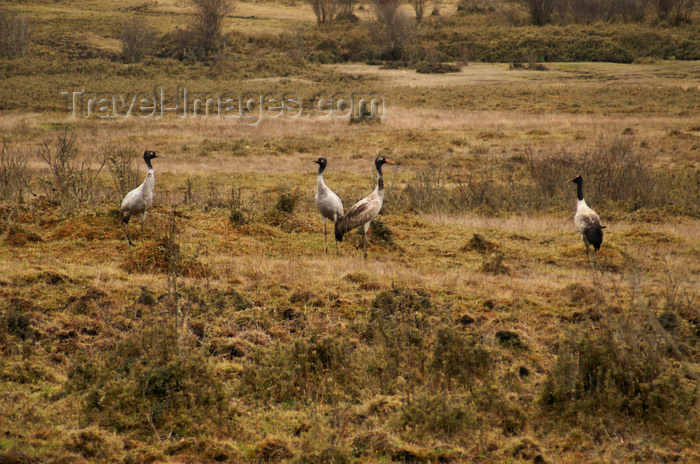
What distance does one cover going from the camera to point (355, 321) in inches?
339

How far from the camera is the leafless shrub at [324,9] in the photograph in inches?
2958

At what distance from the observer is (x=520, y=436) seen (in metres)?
6.04

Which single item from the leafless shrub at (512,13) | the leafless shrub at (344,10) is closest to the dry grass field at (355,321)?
the leafless shrub at (512,13)

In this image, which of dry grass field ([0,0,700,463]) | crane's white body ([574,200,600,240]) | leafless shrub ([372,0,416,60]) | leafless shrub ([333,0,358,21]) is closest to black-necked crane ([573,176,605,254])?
crane's white body ([574,200,600,240])

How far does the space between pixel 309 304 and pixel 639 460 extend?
4769 mm

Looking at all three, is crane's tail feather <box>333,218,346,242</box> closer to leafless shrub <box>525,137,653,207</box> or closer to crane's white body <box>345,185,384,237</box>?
crane's white body <box>345,185,384,237</box>

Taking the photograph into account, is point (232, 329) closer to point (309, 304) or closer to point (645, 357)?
point (309, 304)

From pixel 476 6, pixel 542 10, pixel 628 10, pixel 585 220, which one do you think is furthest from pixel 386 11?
pixel 585 220

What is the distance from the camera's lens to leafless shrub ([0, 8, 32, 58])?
52906 millimetres

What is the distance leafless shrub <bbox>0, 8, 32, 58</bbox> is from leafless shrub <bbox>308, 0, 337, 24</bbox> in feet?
105

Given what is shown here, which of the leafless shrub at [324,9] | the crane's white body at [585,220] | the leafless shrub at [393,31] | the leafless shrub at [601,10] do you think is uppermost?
the leafless shrub at [601,10]

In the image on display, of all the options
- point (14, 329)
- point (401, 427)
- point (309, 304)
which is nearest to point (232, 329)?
point (309, 304)

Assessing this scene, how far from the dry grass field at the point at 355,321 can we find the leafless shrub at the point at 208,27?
39.4m

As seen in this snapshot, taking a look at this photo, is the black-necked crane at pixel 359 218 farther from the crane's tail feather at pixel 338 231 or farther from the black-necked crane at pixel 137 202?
the black-necked crane at pixel 137 202
